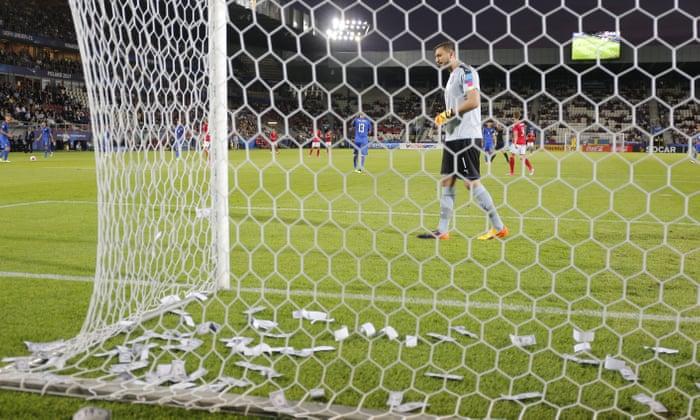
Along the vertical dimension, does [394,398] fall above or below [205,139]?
below

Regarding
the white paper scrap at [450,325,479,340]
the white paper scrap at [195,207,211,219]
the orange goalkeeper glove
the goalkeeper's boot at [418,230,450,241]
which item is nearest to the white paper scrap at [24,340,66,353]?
the white paper scrap at [195,207,211,219]

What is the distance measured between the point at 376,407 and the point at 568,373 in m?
0.80

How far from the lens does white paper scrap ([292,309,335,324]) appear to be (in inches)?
122

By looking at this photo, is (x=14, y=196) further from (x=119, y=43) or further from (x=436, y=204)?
(x=119, y=43)

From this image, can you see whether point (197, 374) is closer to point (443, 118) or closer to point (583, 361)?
point (583, 361)

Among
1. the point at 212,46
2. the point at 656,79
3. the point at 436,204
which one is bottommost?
the point at 436,204

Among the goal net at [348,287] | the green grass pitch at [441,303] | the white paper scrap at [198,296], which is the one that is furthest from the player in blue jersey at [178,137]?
the white paper scrap at [198,296]

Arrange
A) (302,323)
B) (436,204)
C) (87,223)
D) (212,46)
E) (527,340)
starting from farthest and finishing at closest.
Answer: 1. (436,204)
2. (87,223)
3. (212,46)
4. (302,323)
5. (527,340)

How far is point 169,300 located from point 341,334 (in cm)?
109

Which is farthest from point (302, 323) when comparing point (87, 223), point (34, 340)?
point (87, 223)

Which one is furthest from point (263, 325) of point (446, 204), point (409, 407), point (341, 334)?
point (446, 204)

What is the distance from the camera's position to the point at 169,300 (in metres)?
3.43

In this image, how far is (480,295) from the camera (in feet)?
11.7

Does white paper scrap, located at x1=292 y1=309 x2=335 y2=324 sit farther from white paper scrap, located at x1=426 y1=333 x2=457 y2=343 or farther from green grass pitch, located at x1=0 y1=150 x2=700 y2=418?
white paper scrap, located at x1=426 y1=333 x2=457 y2=343
